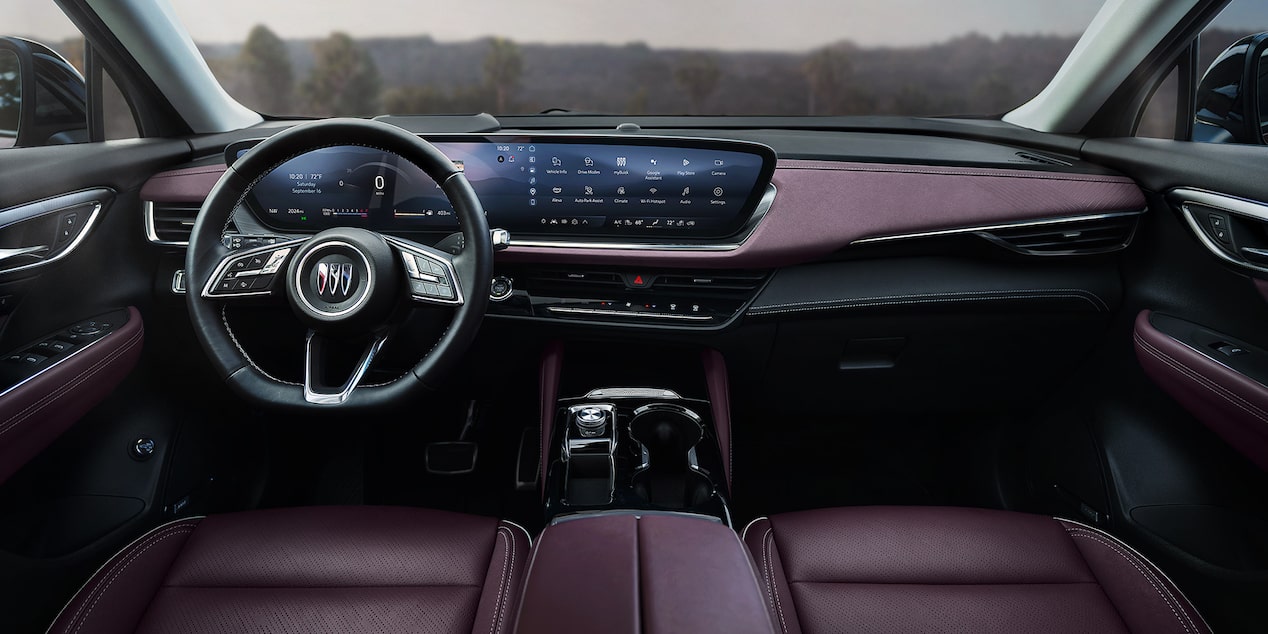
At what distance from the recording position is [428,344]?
172 centimetres

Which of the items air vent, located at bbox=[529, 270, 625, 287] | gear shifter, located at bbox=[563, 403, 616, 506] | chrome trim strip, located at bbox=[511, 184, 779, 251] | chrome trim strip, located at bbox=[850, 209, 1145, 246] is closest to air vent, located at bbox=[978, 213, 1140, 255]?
chrome trim strip, located at bbox=[850, 209, 1145, 246]

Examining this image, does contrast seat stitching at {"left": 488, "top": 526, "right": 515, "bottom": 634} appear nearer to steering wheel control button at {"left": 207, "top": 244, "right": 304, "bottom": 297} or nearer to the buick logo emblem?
the buick logo emblem

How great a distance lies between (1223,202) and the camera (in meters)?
1.49

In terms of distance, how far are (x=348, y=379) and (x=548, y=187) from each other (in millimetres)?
704

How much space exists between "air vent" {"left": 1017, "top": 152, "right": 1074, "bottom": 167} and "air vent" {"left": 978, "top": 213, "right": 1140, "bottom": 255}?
189 mm

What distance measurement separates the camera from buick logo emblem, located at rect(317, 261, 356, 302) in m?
1.27

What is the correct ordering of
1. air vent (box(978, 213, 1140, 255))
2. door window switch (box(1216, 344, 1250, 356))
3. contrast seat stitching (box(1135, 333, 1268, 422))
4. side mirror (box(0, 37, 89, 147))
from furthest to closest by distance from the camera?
1. air vent (box(978, 213, 1140, 255))
2. side mirror (box(0, 37, 89, 147))
3. door window switch (box(1216, 344, 1250, 356))
4. contrast seat stitching (box(1135, 333, 1268, 422))

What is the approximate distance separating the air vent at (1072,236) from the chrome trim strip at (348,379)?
4.62ft

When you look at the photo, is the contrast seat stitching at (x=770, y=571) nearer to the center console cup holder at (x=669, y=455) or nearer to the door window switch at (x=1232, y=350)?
the center console cup holder at (x=669, y=455)

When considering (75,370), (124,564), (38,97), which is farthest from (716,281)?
(38,97)

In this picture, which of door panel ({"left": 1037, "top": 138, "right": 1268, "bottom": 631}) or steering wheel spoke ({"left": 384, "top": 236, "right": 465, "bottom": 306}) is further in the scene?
door panel ({"left": 1037, "top": 138, "right": 1268, "bottom": 631})

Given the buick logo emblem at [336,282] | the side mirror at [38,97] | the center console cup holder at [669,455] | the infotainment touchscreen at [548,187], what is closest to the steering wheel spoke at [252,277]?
the buick logo emblem at [336,282]

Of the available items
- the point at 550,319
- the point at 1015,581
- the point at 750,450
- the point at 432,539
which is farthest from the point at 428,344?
the point at 1015,581

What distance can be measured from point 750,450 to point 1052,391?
0.92 m
